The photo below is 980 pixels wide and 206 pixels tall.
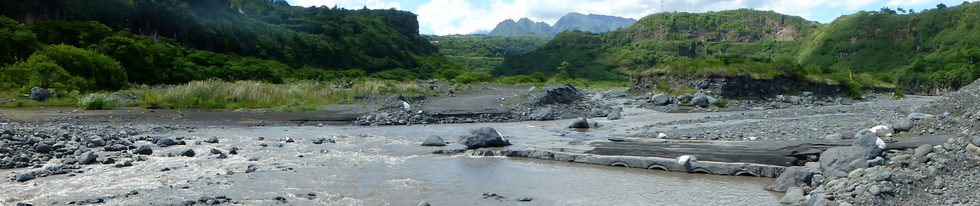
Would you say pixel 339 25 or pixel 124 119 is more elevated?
pixel 339 25

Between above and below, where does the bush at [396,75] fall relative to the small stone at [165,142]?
above

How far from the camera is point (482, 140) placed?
18250 millimetres

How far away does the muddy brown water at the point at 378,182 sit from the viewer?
36.4 ft

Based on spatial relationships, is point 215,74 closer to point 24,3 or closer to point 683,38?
point 24,3

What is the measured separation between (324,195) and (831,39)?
154 metres

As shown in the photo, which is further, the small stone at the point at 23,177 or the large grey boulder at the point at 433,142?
the large grey boulder at the point at 433,142

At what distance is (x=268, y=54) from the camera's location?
90.7 meters

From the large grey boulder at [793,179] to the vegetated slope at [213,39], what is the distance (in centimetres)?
3980

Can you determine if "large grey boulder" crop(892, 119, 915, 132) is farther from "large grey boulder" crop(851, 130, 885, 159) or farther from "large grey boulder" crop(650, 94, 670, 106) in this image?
"large grey boulder" crop(650, 94, 670, 106)

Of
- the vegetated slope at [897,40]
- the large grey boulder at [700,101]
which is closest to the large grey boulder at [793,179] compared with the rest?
the large grey boulder at [700,101]

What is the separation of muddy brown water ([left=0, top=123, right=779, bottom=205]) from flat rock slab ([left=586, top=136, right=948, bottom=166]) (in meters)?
1.05

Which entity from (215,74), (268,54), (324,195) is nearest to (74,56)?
(215,74)

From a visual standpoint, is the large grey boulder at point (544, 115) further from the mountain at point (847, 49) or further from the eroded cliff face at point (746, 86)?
the mountain at point (847, 49)

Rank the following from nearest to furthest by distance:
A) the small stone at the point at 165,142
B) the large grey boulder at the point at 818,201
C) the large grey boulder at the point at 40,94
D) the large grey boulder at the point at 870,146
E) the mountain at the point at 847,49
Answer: the large grey boulder at the point at 818,201 < the large grey boulder at the point at 870,146 < the small stone at the point at 165,142 < the large grey boulder at the point at 40,94 < the mountain at the point at 847,49
